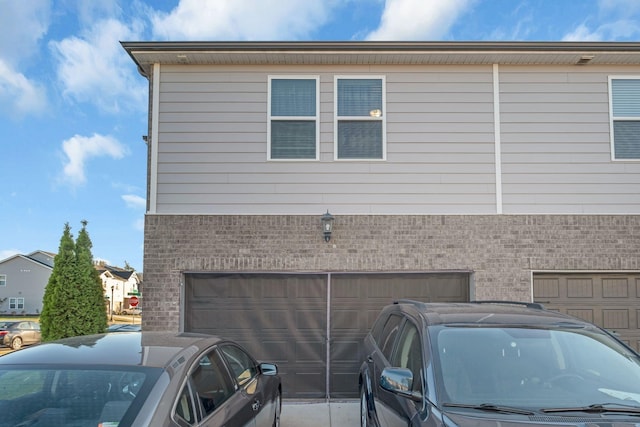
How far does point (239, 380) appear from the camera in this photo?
410cm

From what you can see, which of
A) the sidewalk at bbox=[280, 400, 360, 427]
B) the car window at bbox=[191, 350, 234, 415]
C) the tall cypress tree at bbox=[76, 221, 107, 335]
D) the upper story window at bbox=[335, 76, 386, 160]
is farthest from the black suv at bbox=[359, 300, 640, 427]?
the tall cypress tree at bbox=[76, 221, 107, 335]

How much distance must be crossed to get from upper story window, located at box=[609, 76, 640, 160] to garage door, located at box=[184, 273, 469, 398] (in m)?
3.21

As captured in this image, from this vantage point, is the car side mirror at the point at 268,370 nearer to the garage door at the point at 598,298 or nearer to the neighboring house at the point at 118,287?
the garage door at the point at 598,298

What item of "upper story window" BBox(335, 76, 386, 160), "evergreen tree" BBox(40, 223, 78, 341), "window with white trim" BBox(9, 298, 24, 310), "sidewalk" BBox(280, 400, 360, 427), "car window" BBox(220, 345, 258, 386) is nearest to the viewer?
"car window" BBox(220, 345, 258, 386)

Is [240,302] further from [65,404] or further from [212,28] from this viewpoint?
[212,28]

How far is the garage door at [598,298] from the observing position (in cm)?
764

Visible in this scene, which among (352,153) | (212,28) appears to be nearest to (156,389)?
(352,153)

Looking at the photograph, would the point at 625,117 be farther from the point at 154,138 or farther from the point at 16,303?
the point at 16,303

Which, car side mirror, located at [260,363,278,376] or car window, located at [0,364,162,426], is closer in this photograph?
car window, located at [0,364,162,426]

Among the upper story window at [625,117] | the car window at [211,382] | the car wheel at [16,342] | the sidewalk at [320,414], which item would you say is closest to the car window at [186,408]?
the car window at [211,382]

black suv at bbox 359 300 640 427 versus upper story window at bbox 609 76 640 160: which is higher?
upper story window at bbox 609 76 640 160

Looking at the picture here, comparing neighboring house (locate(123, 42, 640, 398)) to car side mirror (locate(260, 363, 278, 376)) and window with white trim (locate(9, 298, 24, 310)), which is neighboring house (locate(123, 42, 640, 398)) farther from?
window with white trim (locate(9, 298, 24, 310))

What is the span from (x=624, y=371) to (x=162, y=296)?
238 inches

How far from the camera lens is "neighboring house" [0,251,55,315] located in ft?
155
